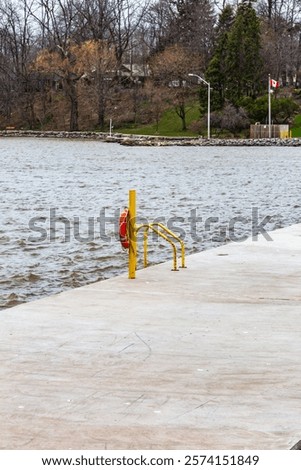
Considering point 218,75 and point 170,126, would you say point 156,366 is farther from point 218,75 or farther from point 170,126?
point 170,126

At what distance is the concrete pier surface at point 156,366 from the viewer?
7711 millimetres

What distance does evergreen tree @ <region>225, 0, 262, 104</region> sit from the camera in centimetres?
10538

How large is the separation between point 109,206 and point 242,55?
233ft

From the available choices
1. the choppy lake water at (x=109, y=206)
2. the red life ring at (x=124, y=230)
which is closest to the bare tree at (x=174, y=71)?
the choppy lake water at (x=109, y=206)

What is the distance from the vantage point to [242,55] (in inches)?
4156

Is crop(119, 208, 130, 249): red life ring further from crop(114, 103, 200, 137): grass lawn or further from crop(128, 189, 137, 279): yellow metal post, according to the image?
crop(114, 103, 200, 137): grass lawn

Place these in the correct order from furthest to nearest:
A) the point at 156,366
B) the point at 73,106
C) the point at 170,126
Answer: the point at 73,106 → the point at 170,126 → the point at 156,366

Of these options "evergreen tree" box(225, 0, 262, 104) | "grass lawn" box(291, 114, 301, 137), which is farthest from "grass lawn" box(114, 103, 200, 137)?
"grass lawn" box(291, 114, 301, 137)

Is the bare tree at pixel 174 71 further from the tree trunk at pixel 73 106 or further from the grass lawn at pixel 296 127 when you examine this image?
the grass lawn at pixel 296 127

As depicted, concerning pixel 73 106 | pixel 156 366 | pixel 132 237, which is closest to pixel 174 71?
pixel 73 106

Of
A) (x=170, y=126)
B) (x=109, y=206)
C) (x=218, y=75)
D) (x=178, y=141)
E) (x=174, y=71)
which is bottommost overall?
(x=178, y=141)

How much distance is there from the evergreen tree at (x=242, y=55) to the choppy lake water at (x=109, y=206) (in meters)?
28.2
